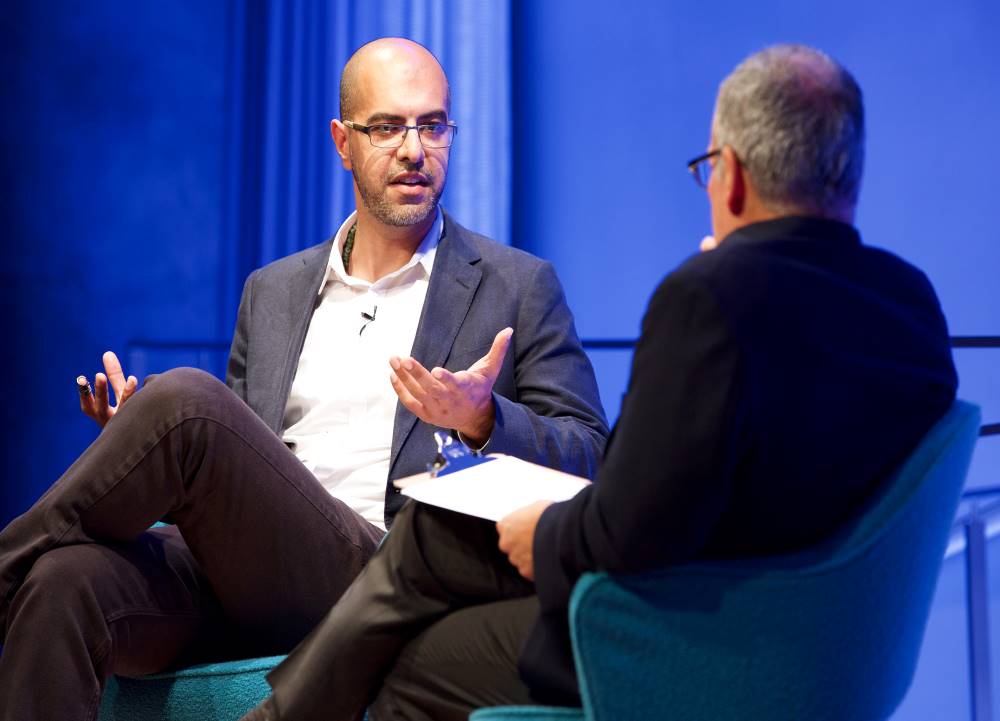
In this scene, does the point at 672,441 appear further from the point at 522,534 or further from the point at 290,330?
the point at 290,330

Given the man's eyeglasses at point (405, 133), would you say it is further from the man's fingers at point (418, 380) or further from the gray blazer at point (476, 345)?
the man's fingers at point (418, 380)

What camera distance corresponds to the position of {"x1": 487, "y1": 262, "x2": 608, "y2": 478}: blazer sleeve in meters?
1.88

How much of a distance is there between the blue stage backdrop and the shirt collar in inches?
53.8

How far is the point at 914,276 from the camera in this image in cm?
124

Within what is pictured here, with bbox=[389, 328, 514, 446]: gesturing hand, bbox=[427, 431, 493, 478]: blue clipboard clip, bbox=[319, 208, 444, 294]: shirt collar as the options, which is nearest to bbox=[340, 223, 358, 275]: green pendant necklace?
bbox=[319, 208, 444, 294]: shirt collar

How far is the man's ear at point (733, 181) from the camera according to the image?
3.89 feet

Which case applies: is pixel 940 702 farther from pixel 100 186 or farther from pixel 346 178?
pixel 100 186

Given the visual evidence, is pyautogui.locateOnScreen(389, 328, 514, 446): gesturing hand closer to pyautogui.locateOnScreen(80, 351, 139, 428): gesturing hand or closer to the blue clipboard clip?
the blue clipboard clip

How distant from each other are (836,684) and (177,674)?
1.03m

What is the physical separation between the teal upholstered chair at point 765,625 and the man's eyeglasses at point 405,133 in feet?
4.39

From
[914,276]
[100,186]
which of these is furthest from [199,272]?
[914,276]

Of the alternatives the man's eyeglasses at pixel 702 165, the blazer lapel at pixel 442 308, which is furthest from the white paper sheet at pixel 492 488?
the blazer lapel at pixel 442 308

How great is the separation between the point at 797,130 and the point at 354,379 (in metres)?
1.18

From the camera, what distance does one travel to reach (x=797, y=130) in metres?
1.15
